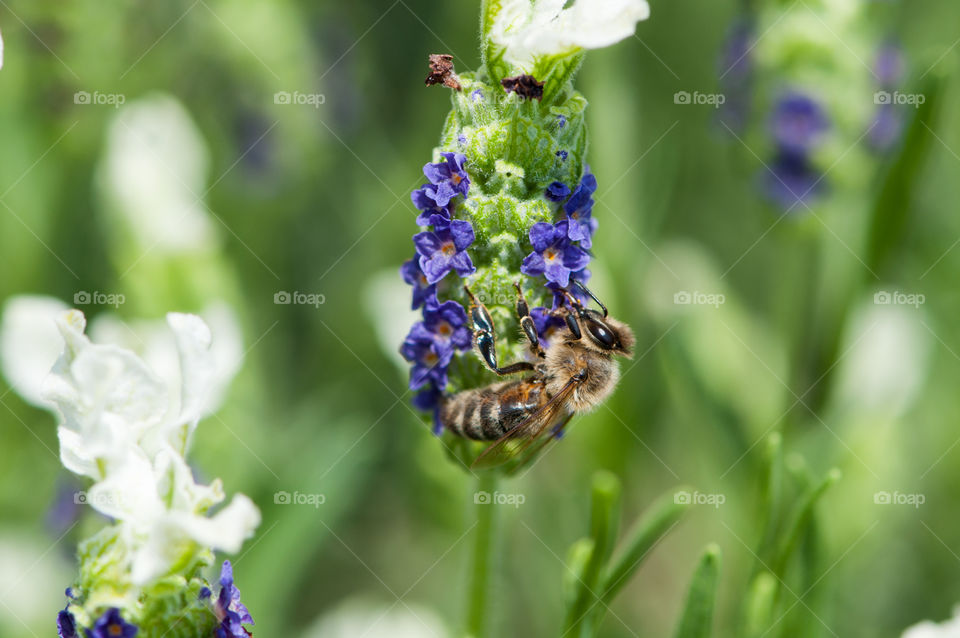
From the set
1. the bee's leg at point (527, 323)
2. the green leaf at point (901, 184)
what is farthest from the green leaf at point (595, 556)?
the green leaf at point (901, 184)

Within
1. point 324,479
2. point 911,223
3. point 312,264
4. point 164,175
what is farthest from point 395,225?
point 911,223

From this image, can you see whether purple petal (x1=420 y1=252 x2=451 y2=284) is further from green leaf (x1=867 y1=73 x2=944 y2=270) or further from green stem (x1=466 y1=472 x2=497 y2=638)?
green leaf (x1=867 y1=73 x2=944 y2=270)

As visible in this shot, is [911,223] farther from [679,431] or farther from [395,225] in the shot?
[395,225]

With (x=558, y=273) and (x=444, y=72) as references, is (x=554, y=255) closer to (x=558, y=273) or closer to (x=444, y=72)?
(x=558, y=273)

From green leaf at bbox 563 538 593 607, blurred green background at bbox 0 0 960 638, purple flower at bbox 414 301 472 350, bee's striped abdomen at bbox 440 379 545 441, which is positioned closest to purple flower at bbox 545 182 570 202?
purple flower at bbox 414 301 472 350

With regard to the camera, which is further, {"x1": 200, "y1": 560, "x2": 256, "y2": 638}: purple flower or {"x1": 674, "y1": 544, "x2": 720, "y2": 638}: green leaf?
{"x1": 674, "y1": 544, "x2": 720, "y2": 638}: green leaf

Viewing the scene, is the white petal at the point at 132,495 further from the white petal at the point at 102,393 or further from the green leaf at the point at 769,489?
the green leaf at the point at 769,489
